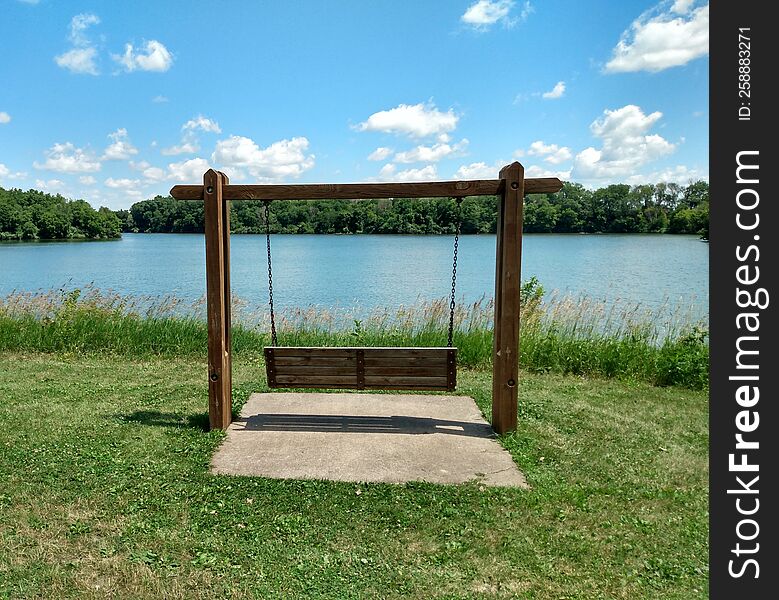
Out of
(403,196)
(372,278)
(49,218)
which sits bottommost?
(372,278)

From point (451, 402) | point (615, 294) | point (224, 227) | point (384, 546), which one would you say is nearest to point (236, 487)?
point (384, 546)

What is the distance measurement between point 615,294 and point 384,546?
15627 mm

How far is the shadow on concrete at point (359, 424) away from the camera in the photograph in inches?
201

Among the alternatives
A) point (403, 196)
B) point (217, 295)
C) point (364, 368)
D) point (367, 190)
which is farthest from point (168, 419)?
point (403, 196)

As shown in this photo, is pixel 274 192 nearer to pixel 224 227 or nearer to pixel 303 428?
pixel 224 227

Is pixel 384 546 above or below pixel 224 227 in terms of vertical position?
below

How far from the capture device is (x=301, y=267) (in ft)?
93.9

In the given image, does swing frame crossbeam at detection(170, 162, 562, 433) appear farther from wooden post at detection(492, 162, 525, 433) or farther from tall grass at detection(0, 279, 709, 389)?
tall grass at detection(0, 279, 709, 389)

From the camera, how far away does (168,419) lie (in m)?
5.32

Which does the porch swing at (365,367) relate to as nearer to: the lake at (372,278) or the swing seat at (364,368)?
the swing seat at (364,368)

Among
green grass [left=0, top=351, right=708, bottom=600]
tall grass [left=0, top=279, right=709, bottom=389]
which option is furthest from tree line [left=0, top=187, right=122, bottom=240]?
green grass [left=0, top=351, right=708, bottom=600]

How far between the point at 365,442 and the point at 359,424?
0.48 metres

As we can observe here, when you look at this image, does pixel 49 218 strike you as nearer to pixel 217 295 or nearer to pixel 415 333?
pixel 415 333

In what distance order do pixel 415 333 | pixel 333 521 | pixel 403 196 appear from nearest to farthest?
pixel 333 521
pixel 403 196
pixel 415 333
